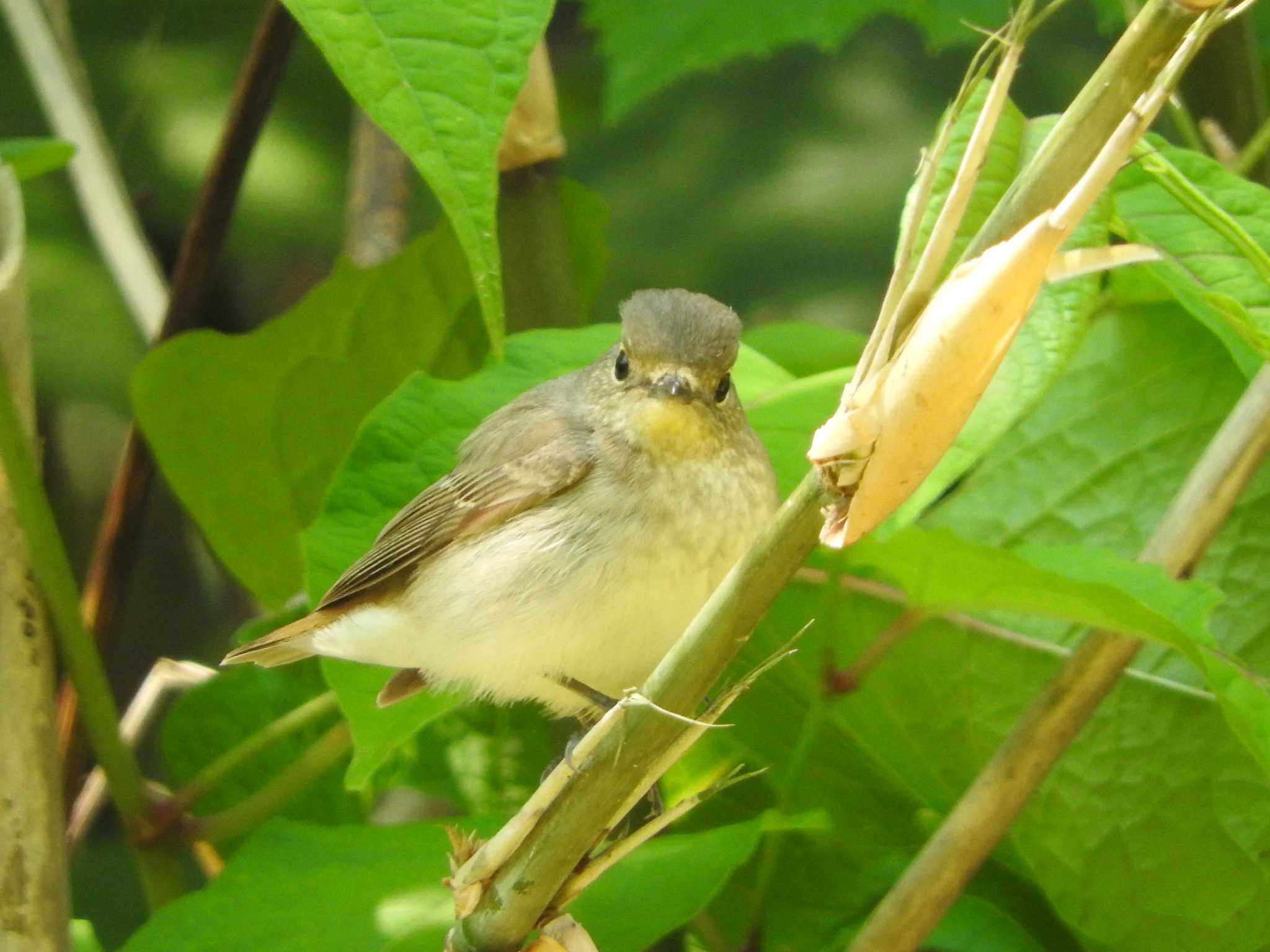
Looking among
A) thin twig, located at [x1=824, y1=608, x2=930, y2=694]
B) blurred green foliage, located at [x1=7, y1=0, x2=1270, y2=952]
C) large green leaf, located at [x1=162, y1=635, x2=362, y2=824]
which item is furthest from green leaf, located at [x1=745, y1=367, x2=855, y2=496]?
large green leaf, located at [x1=162, y1=635, x2=362, y2=824]

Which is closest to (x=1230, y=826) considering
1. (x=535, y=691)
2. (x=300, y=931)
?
(x=535, y=691)

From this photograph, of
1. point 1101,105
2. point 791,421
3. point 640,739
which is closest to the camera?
point 1101,105

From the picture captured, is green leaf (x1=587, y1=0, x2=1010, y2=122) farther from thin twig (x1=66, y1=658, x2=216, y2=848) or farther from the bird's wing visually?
thin twig (x1=66, y1=658, x2=216, y2=848)

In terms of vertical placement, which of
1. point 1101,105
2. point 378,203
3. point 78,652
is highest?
point 1101,105

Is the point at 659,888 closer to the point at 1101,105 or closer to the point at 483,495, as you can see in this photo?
the point at 483,495

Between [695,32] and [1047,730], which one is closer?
[1047,730]

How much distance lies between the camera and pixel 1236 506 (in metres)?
1.13

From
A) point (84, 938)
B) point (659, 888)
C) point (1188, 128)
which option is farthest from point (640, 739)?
point (1188, 128)

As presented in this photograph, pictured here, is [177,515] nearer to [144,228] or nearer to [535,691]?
[144,228]

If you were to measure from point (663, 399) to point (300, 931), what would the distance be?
1.62 ft

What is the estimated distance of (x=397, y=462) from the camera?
1049 millimetres

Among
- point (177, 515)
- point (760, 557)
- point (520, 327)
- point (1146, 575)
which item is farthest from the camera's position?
point (177, 515)

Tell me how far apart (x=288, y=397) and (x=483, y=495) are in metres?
0.23

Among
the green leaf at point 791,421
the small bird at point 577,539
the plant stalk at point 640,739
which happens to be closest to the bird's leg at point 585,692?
the small bird at point 577,539
